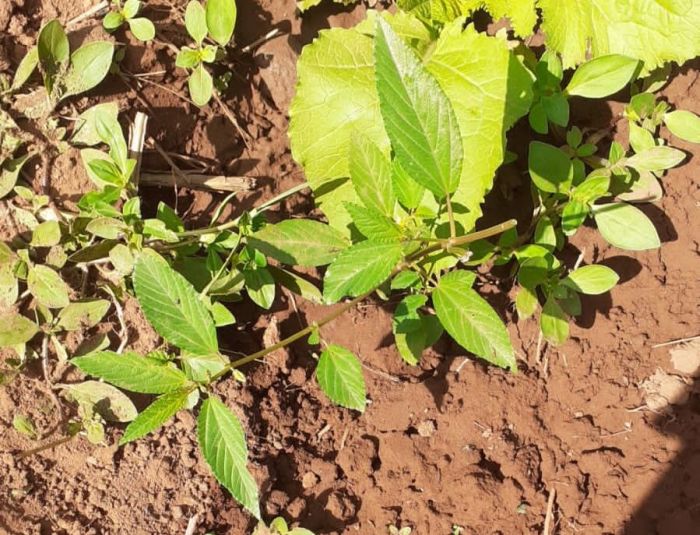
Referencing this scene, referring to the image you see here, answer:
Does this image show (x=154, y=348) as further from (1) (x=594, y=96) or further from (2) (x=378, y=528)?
(1) (x=594, y=96)

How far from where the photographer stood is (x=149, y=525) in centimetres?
232

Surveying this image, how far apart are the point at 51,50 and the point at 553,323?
1.76 metres

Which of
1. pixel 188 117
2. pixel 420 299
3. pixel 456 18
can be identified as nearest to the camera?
pixel 420 299

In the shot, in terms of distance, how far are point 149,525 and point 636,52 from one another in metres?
2.09

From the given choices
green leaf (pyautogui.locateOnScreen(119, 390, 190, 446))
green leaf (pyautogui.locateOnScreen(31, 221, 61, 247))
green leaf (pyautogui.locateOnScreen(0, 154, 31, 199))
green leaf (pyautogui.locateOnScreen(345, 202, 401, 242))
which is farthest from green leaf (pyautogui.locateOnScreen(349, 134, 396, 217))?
green leaf (pyautogui.locateOnScreen(0, 154, 31, 199))

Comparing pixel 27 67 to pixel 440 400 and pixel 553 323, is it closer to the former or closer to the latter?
pixel 440 400

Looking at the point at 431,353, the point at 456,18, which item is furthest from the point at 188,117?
the point at 431,353

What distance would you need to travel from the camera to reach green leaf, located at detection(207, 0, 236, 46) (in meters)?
2.32

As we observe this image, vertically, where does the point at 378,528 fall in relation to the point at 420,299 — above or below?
below

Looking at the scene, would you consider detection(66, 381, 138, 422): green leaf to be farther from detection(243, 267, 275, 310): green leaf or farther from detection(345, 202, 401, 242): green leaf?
detection(345, 202, 401, 242): green leaf


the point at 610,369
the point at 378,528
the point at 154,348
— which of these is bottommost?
the point at 378,528

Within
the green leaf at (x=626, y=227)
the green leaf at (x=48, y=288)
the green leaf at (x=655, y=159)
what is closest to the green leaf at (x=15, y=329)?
the green leaf at (x=48, y=288)

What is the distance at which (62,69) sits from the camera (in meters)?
2.33

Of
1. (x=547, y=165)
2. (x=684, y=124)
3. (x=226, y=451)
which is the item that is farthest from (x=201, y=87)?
(x=684, y=124)
